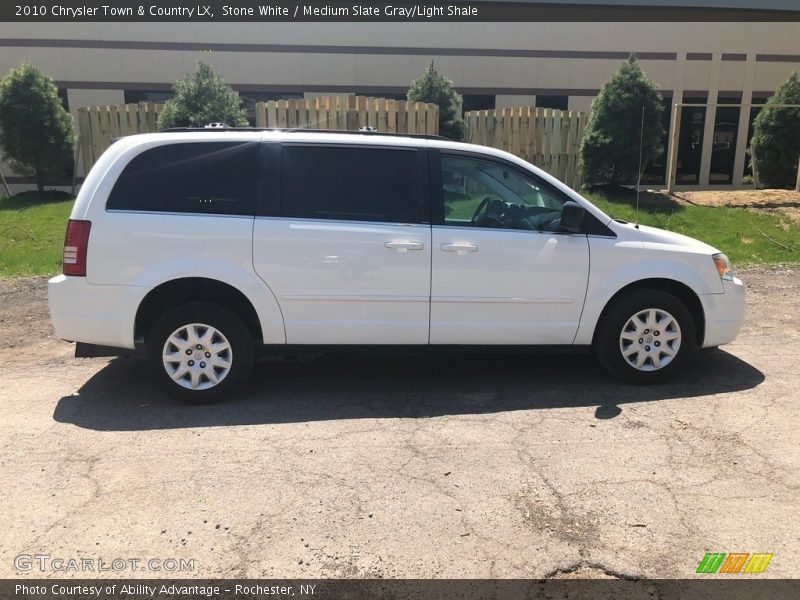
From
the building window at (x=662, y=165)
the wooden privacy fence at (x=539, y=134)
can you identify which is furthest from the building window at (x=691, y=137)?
the wooden privacy fence at (x=539, y=134)

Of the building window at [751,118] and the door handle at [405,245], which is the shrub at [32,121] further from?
the building window at [751,118]

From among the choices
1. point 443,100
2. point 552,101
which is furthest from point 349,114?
point 552,101

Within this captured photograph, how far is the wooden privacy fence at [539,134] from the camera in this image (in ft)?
43.7

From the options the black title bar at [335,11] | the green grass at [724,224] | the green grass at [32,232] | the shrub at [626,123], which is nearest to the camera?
the green grass at [32,232]

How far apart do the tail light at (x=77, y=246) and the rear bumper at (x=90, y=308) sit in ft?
0.24

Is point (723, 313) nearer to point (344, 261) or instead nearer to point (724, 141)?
point (344, 261)

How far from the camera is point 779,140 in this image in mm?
13766

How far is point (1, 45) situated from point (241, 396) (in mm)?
15988

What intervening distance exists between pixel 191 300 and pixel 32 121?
11.0 meters

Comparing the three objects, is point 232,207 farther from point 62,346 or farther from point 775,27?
point 775,27

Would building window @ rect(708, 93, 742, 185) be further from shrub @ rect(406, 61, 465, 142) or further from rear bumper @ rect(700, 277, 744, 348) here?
rear bumper @ rect(700, 277, 744, 348)

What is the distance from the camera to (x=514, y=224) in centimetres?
500

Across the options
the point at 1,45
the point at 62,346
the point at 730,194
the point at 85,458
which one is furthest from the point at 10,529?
the point at 1,45

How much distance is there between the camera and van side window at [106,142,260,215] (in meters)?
4.68
